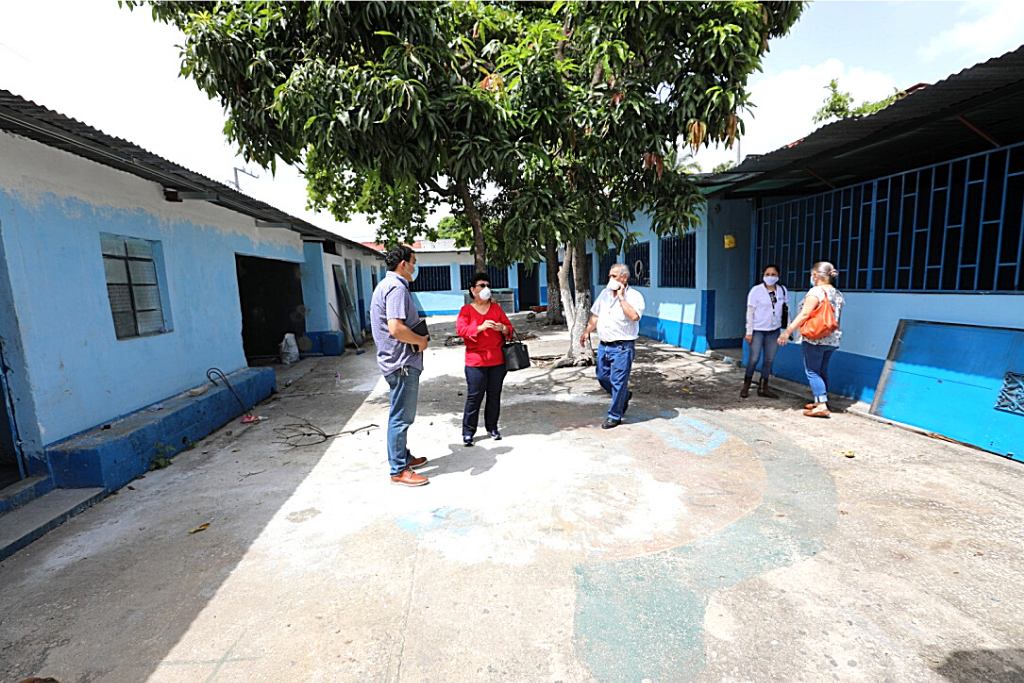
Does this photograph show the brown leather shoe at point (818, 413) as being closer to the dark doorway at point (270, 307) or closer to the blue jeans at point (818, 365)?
the blue jeans at point (818, 365)

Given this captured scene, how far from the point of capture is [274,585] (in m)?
2.67

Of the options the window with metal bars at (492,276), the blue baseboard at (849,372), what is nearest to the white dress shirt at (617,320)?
the blue baseboard at (849,372)

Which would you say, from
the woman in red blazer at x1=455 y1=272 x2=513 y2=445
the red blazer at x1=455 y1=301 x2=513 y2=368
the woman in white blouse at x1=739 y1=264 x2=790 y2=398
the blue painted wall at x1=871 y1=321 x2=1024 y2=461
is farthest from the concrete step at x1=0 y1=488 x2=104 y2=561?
the blue painted wall at x1=871 y1=321 x2=1024 y2=461

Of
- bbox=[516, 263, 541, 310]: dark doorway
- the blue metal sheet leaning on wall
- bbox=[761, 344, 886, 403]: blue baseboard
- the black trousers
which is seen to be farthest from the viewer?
bbox=[516, 263, 541, 310]: dark doorway

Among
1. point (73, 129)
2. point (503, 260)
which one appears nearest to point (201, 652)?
point (73, 129)

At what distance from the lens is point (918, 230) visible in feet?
18.0

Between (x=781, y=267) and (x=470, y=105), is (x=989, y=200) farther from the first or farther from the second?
(x=470, y=105)

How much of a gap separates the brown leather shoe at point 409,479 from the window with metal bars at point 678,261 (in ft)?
26.4

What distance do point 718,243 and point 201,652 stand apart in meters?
9.72

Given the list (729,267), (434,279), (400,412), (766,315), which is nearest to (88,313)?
(400,412)

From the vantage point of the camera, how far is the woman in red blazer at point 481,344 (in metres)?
4.57

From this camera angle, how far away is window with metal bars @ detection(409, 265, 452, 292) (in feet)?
77.0

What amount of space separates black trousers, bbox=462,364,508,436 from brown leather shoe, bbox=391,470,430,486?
2.97 ft

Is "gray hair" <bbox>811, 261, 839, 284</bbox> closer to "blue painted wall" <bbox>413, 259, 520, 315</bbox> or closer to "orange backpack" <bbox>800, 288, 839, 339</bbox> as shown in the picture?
"orange backpack" <bbox>800, 288, 839, 339</bbox>
